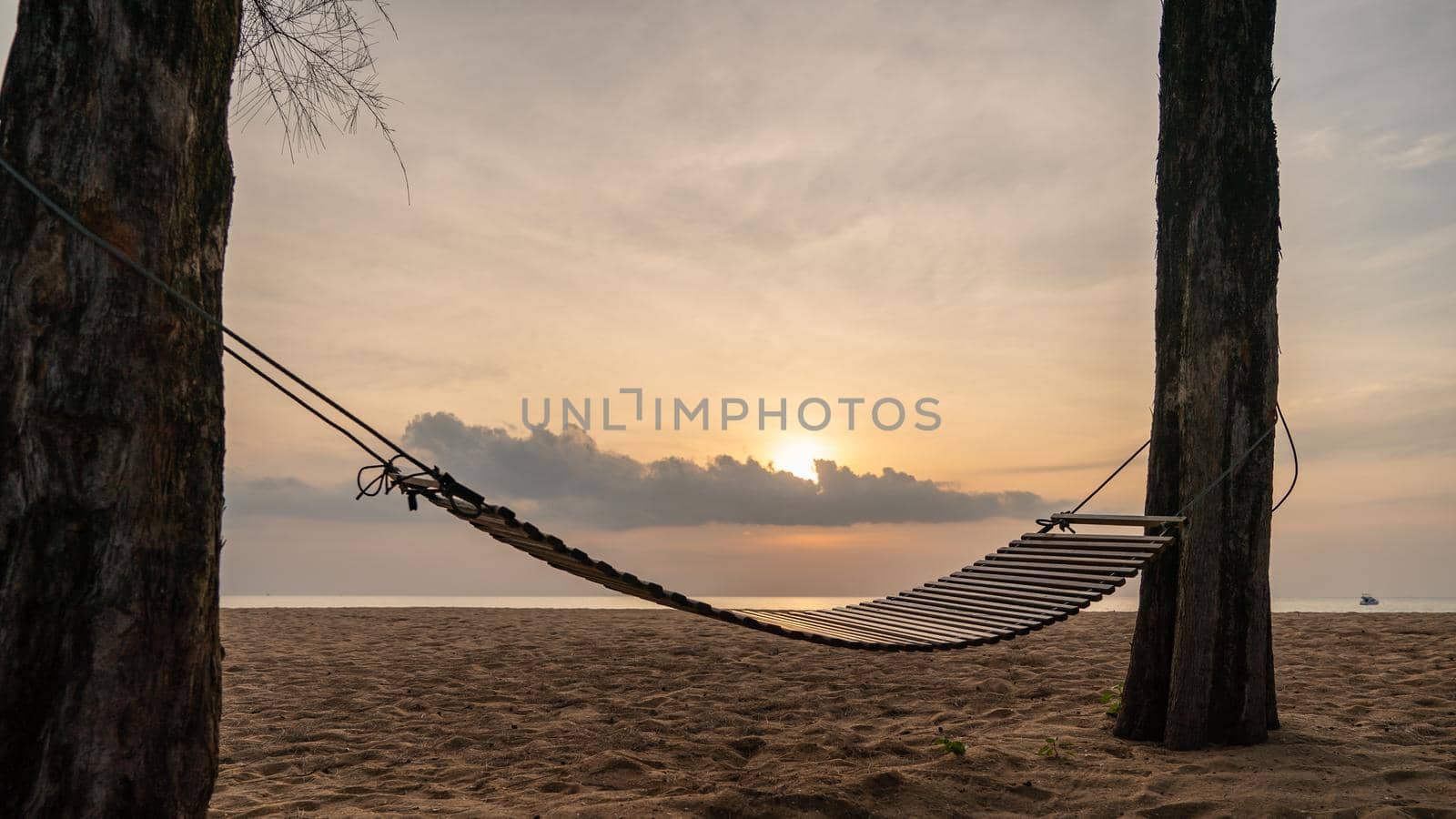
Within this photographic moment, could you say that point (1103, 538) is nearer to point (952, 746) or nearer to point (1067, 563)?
point (1067, 563)

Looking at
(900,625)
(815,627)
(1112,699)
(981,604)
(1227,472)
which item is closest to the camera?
(815,627)

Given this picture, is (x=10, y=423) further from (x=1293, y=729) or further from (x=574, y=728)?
(x=1293, y=729)

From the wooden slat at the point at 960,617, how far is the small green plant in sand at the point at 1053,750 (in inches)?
20.7

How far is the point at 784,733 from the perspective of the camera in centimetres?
382

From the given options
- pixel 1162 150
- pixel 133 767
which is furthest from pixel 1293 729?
pixel 133 767

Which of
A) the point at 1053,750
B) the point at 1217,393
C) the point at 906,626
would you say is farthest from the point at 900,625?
the point at 1217,393

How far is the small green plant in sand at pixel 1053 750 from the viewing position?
337 centimetres

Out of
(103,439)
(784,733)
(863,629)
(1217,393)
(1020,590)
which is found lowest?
(784,733)

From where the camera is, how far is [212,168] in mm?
2111

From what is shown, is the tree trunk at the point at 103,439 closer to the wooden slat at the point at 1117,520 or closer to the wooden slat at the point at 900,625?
the wooden slat at the point at 900,625

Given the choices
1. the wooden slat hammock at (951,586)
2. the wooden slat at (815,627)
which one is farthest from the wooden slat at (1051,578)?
the wooden slat at (815,627)

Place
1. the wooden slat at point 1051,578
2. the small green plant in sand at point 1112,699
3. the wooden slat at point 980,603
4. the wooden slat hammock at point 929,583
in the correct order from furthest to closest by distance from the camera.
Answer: the small green plant in sand at point 1112,699 < the wooden slat at point 1051,578 < the wooden slat at point 980,603 < the wooden slat hammock at point 929,583

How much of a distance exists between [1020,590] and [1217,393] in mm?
996

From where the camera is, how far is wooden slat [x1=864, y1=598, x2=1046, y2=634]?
306 centimetres
